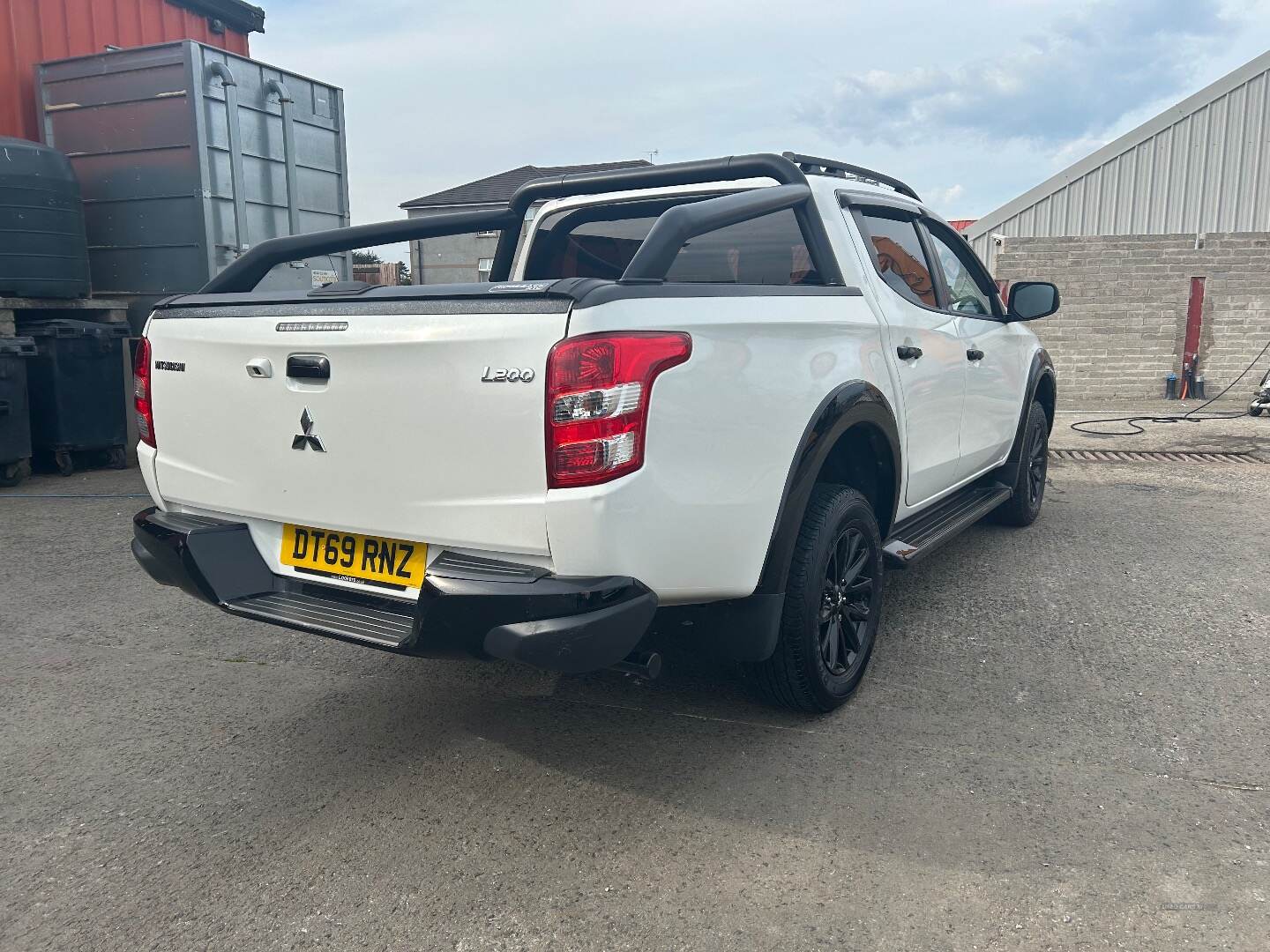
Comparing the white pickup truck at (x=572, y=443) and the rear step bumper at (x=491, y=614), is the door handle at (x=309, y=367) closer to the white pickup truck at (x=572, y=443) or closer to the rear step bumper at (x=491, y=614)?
the white pickup truck at (x=572, y=443)

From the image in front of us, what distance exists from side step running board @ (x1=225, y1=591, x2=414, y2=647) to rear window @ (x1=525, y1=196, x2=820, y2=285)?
57.2 inches

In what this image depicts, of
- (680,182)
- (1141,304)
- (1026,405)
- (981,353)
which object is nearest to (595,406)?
(680,182)

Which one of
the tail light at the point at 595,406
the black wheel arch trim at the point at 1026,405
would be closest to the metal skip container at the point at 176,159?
the black wheel arch trim at the point at 1026,405

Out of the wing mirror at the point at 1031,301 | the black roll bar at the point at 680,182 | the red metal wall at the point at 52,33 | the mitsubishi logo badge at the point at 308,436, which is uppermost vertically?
the red metal wall at the point at 52,33

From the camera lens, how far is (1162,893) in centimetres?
231

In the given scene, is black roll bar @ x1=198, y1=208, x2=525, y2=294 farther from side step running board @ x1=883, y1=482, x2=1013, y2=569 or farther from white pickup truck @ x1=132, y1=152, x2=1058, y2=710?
side step running board @ x1=883, y1=482, x2=1013, y2=569

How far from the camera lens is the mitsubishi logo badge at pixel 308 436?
2.69m

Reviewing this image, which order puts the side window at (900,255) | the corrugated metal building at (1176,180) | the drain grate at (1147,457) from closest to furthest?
the side window at (900,255) → the drain grate at (1147,457) → the corrugated metal building at (1176,180)

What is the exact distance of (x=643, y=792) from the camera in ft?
9.28

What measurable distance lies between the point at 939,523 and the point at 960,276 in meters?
1.34

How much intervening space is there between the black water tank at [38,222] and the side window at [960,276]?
6.59 metres

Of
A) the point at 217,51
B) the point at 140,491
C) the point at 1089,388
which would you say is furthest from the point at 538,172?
the point at 140,491

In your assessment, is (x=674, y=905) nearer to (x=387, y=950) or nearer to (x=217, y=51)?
(x=387, y=950)

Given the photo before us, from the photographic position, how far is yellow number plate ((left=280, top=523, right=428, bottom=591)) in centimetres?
263
